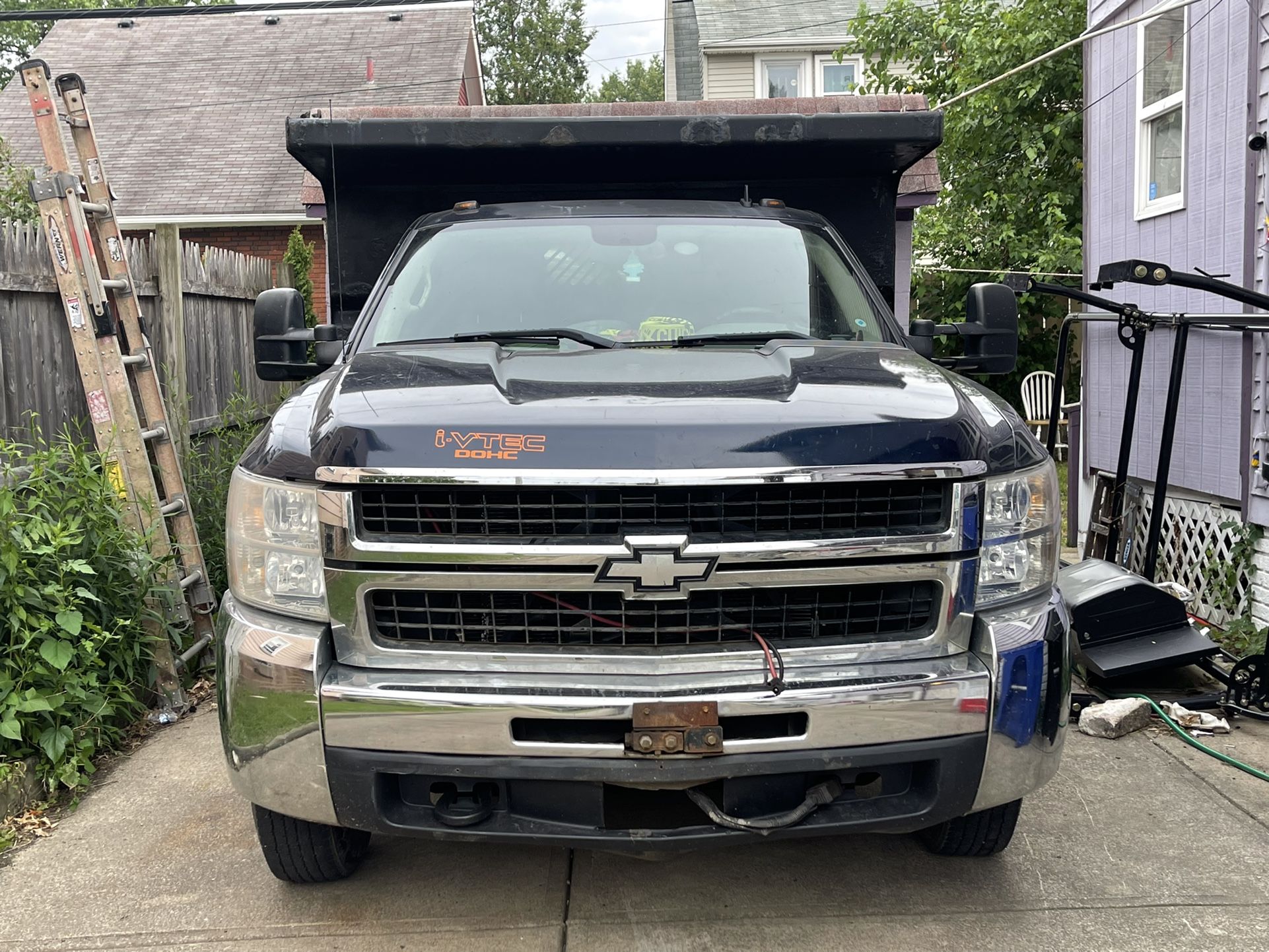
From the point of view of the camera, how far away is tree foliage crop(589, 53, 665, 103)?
60.1 meters

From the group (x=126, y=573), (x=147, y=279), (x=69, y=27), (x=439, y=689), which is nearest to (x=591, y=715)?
(x=439, y=689)

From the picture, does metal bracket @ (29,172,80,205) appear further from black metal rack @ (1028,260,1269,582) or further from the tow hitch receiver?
black metal rack @ (1028,260,1269,582)

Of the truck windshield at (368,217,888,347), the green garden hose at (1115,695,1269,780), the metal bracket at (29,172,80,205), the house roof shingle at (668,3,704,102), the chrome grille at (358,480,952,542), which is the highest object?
the house roof shingle at (668,3,704,102)

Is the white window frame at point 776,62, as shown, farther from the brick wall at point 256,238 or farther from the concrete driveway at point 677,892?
the concrete driveway at point 677,892

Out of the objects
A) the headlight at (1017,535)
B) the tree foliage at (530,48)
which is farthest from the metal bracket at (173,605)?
the tree foliage at (530,48)

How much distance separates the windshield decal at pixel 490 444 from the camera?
9.03 ft

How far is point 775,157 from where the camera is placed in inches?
201

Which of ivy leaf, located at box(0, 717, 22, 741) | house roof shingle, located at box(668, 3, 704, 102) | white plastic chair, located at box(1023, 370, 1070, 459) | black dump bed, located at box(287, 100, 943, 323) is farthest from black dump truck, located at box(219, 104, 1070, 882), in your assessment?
house roof shingle, located at box(668, 3, 704, 102)

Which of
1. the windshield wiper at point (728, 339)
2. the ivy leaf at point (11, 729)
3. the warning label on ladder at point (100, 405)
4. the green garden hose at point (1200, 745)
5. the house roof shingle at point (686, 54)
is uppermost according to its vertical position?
the house roof shingle at point (686, 54)

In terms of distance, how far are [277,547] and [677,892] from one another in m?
1.56

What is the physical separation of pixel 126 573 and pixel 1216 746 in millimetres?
4488

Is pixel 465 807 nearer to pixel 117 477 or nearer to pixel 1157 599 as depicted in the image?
pixel 117 477

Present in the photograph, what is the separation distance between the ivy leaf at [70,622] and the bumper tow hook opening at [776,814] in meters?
2.61

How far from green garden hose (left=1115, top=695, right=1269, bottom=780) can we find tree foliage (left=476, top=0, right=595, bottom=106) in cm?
3959
